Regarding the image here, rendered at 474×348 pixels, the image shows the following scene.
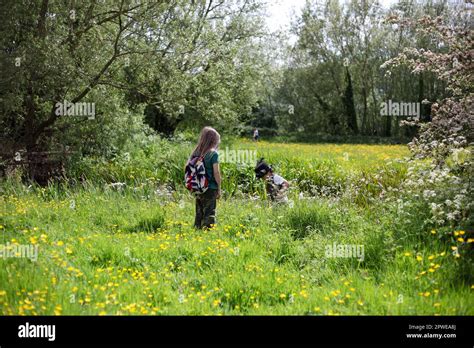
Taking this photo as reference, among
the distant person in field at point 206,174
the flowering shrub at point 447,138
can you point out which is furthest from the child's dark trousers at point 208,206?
the flowering shrub at point 447,138

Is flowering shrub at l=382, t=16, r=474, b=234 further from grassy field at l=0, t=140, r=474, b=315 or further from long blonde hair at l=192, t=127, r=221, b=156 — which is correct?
long blonde hair at l=192, t=127, r=221, b=156

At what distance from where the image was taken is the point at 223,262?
5.09 metres

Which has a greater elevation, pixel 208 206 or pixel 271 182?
pixel 271 182

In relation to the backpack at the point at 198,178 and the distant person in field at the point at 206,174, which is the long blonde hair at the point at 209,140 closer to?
the distant person in field at the point at 206,174

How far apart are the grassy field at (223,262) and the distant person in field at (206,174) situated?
14.2 inches

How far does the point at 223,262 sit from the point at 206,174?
1.85m

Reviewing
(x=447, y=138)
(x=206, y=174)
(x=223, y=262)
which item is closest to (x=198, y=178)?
(x=206, y=174)

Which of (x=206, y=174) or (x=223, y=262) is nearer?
(x=223, y=262)

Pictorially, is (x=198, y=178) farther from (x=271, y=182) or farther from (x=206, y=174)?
(x=271, y=182)

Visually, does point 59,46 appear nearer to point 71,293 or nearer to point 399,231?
point 71,293

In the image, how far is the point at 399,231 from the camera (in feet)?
18.1

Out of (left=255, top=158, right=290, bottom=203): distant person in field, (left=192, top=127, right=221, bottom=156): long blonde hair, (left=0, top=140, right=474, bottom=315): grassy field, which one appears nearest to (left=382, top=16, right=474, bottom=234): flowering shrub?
(left=0, top=140, right=474, bottom=315): grassy field

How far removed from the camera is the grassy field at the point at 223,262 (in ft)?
13.0
